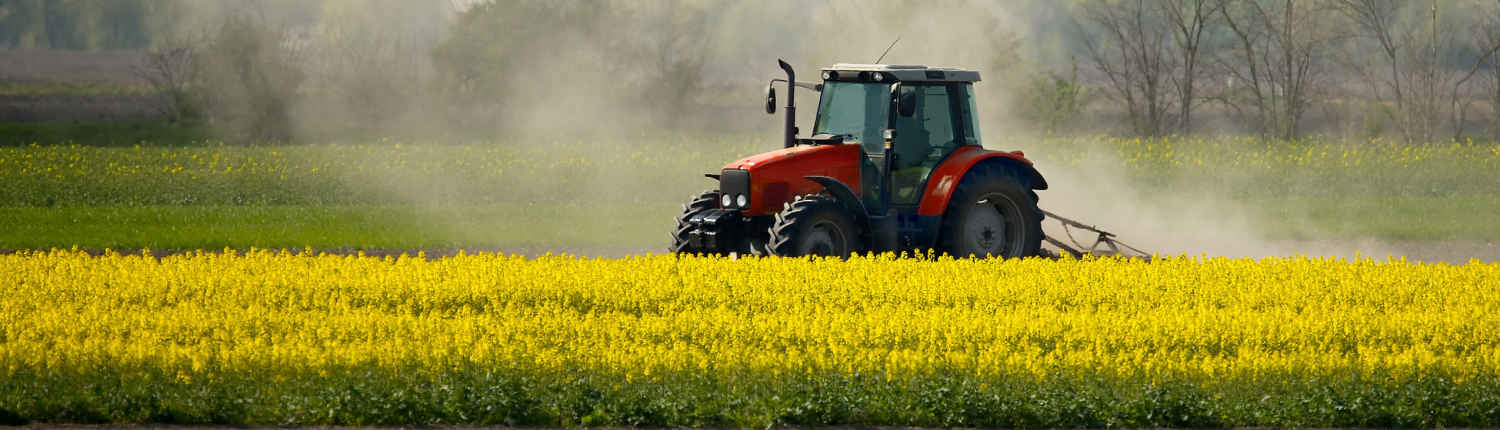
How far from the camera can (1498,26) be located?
37656 mm

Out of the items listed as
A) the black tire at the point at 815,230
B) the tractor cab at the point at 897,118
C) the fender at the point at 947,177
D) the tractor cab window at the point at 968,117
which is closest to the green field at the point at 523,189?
the tractor cab window at the point at 968,117

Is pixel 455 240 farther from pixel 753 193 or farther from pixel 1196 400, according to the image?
pixel 1196 400

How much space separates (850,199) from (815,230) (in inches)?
19.2

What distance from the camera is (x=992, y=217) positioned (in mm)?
13672

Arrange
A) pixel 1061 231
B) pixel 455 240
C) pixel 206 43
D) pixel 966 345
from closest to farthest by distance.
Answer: pixel 966 345
pixel 1061 231
pixel 455 240
pixel 206 43

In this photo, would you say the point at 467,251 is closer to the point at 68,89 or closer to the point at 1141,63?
the point at 1141,63

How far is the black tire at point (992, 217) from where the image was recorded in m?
13.0

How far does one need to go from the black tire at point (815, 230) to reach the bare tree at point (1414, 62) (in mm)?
28019

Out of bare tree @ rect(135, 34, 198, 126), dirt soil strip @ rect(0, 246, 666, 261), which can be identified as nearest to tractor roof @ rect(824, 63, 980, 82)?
dirt soil strip @ rect(0, 246, 666, 261)

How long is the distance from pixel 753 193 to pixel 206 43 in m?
19.9

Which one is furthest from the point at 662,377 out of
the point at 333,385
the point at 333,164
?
the point at 333,164

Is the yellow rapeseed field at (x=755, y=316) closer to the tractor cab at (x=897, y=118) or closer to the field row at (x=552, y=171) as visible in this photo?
the tractor cab at (x=897, y=118)

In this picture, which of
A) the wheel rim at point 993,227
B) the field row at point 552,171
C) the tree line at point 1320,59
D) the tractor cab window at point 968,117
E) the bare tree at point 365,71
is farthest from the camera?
the tree line at point 1320,59

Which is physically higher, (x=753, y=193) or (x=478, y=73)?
(x=478, y=73)
